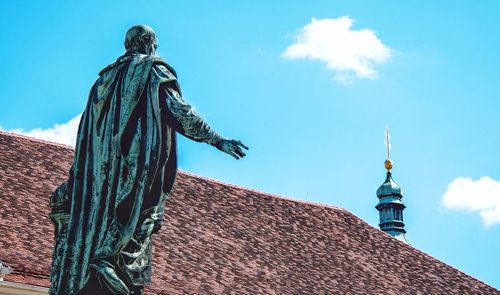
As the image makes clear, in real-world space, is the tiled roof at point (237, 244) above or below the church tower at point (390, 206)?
below

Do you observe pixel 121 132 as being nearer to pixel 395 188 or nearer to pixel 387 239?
pixel 387 239

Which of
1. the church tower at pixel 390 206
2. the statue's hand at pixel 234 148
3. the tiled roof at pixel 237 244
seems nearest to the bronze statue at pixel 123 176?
the statue's hand at pixel 234 148

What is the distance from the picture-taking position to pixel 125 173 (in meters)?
4.29

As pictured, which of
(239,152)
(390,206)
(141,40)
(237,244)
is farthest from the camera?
(390,206)

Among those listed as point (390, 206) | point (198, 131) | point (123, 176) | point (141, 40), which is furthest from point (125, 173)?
Result: point (390, 206)

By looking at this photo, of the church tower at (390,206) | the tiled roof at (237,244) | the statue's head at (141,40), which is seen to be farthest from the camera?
the church tower at (390,206)

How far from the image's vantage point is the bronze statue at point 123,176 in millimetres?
4156

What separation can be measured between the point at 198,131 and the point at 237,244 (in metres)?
16.4

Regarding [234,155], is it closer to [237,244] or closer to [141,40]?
[141,40]

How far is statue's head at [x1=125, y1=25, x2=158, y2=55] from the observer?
4.68 meters

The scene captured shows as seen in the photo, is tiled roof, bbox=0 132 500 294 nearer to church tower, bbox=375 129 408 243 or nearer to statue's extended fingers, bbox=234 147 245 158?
statue's extended fingers, bbox=234 147 245 158

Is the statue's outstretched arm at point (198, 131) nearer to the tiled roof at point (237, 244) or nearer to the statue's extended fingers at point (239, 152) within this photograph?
the statue's extended fingers at point (239, 152)

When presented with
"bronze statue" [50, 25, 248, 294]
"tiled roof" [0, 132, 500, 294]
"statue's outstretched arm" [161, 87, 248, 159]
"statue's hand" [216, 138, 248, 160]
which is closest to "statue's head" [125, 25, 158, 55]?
"bronze statue" [50, 25, 248, 294]

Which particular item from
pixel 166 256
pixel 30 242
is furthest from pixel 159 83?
pixel 166 256
